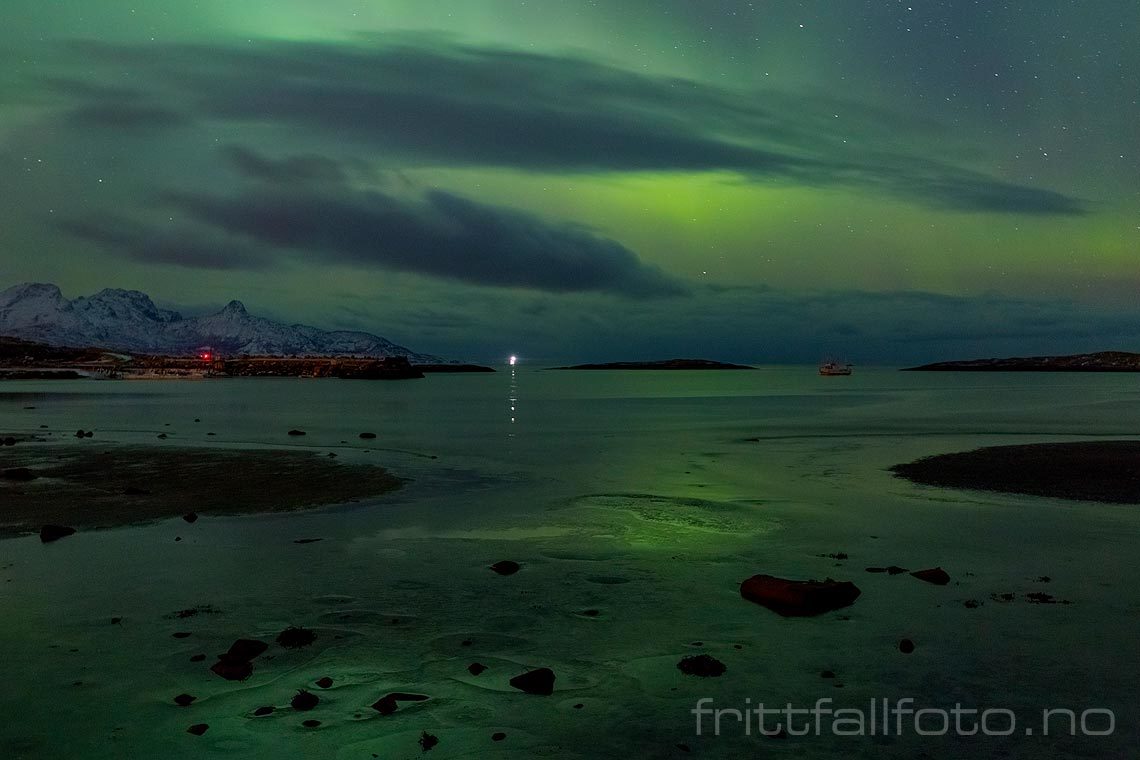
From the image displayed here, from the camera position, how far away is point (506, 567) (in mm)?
18141

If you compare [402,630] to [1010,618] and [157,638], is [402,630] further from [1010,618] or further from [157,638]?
[1010,618]

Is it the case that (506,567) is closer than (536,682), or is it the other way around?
(536,682)

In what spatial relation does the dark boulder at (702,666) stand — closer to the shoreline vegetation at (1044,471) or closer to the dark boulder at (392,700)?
the dark boulder at (392,700)

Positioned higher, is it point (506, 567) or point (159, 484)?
point (506, 567)

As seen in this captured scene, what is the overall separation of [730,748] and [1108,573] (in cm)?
1277

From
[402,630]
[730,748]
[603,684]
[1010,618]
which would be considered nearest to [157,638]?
[402,630]

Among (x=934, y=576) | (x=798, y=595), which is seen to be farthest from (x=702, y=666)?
(x=934, y=576)

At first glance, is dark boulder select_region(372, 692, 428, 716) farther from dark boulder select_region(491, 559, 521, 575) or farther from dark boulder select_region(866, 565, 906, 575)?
dark boulder select_region(866, 565, 906, 575)

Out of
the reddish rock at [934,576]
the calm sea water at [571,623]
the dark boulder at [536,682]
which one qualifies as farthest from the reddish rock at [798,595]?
the dark boulder at [536,682]

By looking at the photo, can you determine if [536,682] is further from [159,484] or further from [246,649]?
[159,484]

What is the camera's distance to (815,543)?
21141mm

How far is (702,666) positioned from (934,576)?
7723mm

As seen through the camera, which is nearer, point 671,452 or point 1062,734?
point 1062,734

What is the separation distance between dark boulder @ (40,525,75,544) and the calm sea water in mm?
715
